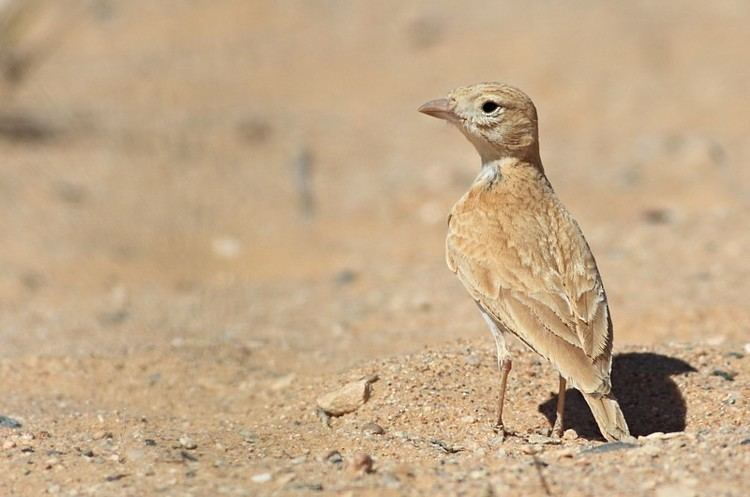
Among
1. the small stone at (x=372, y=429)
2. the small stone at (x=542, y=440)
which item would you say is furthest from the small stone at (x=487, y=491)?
the small stone at (x=372, y=429)

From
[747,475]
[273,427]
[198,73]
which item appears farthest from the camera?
[198,73]

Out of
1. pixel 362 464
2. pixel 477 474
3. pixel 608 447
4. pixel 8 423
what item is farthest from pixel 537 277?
pixel 8 423

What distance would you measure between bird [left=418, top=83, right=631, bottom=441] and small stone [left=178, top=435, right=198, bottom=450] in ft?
3.90

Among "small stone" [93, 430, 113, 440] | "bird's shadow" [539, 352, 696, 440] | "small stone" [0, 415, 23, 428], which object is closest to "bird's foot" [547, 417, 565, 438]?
"bird's shadow" [539, 352, 696, 440]

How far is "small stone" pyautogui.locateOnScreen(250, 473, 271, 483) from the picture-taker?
3.84 m

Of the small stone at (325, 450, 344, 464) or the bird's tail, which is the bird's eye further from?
the small stone at (325, 450, 344, 464)

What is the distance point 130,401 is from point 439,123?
9.17 metres

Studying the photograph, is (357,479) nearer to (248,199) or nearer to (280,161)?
(248,199)

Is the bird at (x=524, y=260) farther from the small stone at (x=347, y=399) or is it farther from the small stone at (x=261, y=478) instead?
the small stone at (x=261, y=478)

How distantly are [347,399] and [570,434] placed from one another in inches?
37.2

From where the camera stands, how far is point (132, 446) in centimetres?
432

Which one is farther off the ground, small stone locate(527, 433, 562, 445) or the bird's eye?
the bird's eye

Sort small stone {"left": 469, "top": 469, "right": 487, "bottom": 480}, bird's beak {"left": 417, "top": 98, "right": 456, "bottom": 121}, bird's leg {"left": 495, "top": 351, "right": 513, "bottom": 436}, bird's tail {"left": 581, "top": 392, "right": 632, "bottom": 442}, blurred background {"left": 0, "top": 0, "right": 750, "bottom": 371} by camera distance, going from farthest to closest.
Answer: blurred background {"left": 0, "top": 0, "right": 750, "bottom": 371}, bird's beak {"left": 417, "top": 98, "right": 456, "bottom": 121}, bird's leg {"left": 495, "top": 351, "right": 513, "bottom": 436}, bird's tail {"left": 581, "top": 392, "right": 632, "bottom": 442}, small stone {"left": 469, "top": 469, "right": 487, "bottom": 480}

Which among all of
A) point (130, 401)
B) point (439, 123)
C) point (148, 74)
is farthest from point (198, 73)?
point (130, 401)
